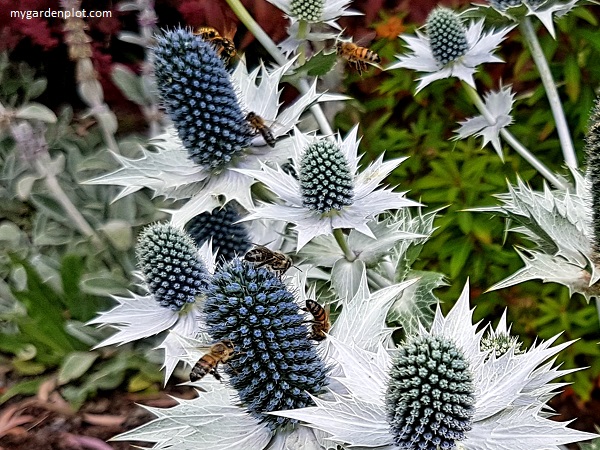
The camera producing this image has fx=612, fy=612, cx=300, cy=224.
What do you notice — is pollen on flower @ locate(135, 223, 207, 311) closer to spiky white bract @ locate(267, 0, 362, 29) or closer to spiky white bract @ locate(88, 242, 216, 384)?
spiky white bract @ locate(88, 242, 216, 384)

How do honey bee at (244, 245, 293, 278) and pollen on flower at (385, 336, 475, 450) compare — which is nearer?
pollen on flower at (385, 336, 475, 450)

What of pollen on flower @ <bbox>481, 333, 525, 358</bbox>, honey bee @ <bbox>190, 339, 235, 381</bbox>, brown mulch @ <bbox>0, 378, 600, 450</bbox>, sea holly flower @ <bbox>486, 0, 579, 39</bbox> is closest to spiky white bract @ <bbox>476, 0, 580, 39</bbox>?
sea holly flower @ <bbox>486, 0, 579, 39</bbox>

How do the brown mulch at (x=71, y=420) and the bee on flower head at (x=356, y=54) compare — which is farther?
the brown mulch at (x=71, y=420)

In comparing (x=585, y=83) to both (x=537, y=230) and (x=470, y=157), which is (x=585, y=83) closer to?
(x=470, y=157)

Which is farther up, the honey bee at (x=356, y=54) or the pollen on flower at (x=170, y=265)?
the honey bee at (x=356, y=54)

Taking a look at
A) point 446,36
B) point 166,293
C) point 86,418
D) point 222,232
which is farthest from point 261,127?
point 86,418

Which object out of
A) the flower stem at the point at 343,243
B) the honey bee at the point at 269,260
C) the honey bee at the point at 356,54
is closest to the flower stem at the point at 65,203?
the honey bee at the point at 356,54

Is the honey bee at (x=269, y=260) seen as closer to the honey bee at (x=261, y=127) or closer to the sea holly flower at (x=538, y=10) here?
the honey bee at (x=261, y=127)
